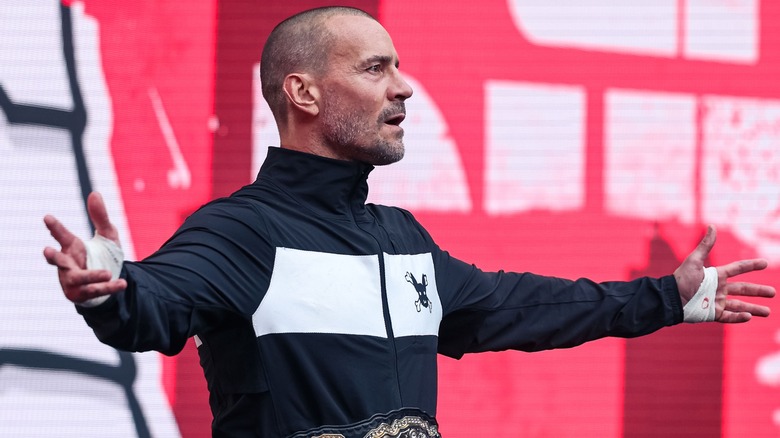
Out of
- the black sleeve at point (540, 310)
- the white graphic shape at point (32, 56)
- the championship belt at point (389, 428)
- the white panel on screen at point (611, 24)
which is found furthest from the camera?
the white panel on screen at point (611, 24)

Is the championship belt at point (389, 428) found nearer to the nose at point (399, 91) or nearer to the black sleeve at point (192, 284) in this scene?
the black sleeve at point (192, 284)

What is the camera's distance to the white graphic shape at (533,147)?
308 cm

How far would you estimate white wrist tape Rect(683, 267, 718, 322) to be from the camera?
204cm

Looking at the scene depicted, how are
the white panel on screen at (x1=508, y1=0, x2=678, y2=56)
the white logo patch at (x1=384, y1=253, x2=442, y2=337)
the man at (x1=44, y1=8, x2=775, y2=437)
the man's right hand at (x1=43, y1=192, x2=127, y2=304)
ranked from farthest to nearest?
1. the white panel on screen at (x1=508, y1=0, x2=678, y2=56)
2. the white logo patch at (x1=384, y1=253, x2=442, y2=337)
3. the man at (x1=44, y1=8, x2=775, y2=437)
4. the man's right hand at (x1=43, y1=192, x2=127, y2=304)

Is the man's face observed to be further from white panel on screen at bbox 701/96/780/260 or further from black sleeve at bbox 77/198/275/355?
white panel on screen at bbox 701/96/780/260

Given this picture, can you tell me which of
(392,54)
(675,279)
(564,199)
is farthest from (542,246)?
(392,54)

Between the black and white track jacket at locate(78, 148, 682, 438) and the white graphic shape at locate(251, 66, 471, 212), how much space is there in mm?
1124

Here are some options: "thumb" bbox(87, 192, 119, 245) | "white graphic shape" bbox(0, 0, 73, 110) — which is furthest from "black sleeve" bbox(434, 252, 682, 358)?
"white graphic shape" bbox(0, 0, 73, 110)

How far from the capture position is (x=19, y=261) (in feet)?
9.78

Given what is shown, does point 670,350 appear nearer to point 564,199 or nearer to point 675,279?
point 564,199

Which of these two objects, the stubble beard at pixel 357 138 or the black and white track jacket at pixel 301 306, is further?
the stubble beard at pixel 357 138

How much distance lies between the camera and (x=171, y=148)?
3025mm

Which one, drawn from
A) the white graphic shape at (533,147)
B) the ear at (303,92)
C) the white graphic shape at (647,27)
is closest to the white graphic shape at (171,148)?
the white graphic shape at (533,147)

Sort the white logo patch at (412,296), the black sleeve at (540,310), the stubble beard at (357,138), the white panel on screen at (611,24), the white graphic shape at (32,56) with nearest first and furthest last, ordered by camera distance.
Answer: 1. the white logo patch at (412,296)
2. the stubble beard at (357,138)
3. the black sleeve at (540,310)
4. the white graphic shape at (32,56)
5. the white panel on screen at (611,24)
